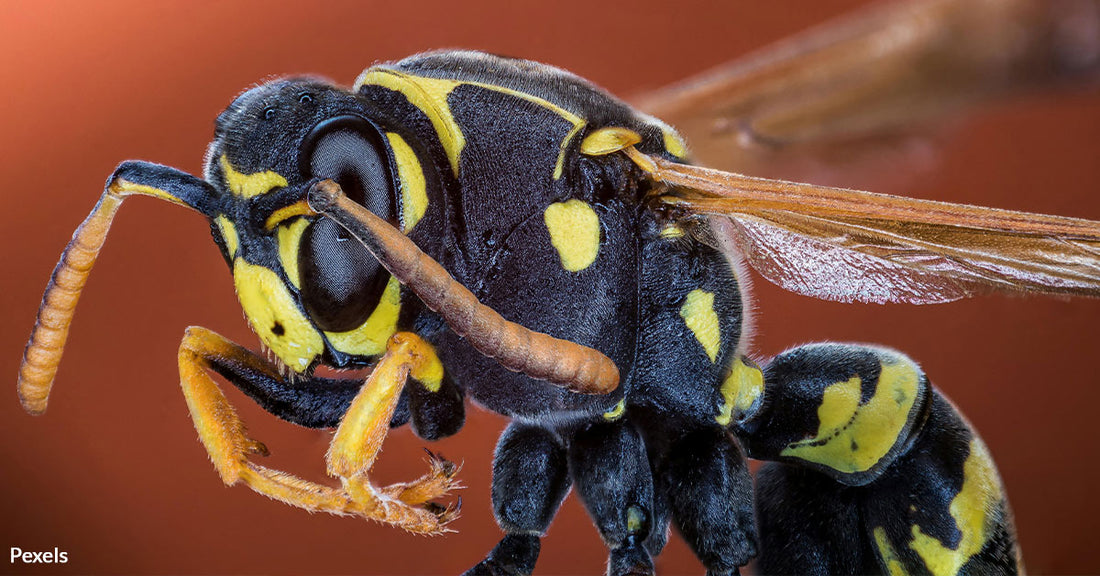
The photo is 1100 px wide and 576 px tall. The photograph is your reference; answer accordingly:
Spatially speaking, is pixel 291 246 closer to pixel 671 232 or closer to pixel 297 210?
pixel 297 210

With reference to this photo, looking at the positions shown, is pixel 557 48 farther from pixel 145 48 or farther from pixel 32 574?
pixel 32 574

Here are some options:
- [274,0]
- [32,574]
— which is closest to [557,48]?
[274,0]

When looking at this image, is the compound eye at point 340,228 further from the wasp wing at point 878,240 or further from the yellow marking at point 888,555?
the yellow marking at point 888,555

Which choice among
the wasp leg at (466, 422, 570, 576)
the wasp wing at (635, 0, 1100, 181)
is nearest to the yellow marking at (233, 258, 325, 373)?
the wasp leg at (466, 422, 570, 576)

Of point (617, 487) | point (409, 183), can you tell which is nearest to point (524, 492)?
point (617, 487)

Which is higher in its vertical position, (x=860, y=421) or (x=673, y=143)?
(x=673, y=143)

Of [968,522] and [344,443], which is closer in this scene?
[344,443]

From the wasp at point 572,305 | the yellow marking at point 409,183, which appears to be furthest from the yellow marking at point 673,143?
the yellow marking at point 409,183
